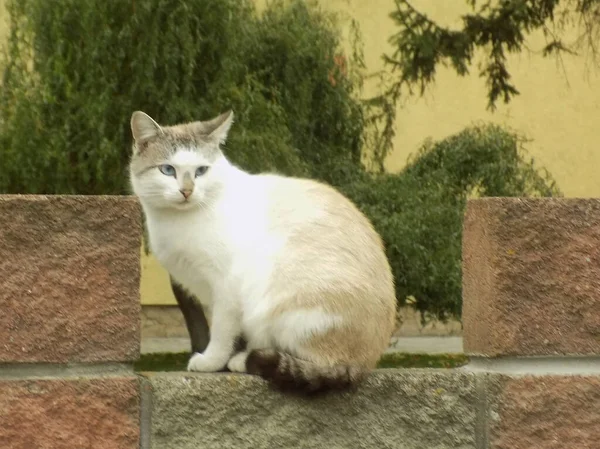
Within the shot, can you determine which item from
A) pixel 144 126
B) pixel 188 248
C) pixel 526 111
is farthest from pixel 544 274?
pixel 526 111

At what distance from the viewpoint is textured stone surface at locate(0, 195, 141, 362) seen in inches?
62.4

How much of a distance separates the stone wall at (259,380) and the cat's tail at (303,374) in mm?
27

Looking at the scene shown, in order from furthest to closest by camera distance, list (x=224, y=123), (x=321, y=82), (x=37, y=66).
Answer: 1. (x=321, y=82)
2. (x=37, y=66)
3. (x=224, y=123)

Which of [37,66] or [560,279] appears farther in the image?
[37,66]

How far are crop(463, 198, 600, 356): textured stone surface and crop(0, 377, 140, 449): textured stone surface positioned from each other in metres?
0.72

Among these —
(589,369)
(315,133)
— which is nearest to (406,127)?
(315,133)

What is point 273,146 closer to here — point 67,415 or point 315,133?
point 315,133

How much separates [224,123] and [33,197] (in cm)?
72

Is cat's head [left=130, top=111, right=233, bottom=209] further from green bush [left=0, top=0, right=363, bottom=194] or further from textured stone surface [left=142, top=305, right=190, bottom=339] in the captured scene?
textured stone surface [left=142, top=305, right=190, bottom=339]

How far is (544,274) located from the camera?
5.66 ft

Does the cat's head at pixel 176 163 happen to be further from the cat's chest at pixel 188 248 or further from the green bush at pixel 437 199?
the green bush at pixel 437 199

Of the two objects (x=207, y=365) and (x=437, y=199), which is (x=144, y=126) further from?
(x=437, y=199)

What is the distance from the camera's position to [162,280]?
683 cm

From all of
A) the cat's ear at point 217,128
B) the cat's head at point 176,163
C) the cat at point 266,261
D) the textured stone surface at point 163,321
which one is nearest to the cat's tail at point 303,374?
the cat at point 266,261
